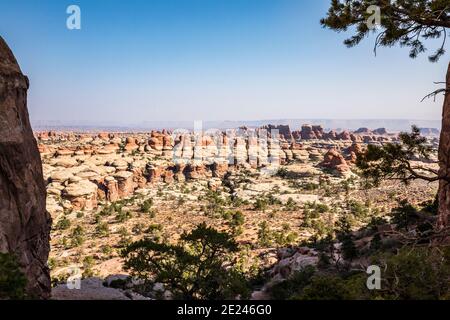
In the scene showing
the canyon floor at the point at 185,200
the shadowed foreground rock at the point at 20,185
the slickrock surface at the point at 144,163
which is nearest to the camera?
the shadowed foreground rock at the point at 20,185

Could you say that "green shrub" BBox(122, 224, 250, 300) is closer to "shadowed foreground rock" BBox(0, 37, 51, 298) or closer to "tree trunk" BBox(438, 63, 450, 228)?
"shadowed foreground rock" BBox(0, 37, 51, 298)

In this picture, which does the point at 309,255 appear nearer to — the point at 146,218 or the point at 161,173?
the point at 146,218

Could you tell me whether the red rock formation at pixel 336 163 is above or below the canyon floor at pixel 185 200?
above

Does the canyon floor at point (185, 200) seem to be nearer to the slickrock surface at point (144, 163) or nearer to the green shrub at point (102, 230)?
the slickrock surface at point (144, 163)

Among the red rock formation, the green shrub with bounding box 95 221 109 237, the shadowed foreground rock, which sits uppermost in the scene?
the shadowed foreground rock

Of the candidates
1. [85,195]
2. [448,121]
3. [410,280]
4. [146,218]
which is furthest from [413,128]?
[85,195]

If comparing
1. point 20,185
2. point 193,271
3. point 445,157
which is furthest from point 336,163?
point 20,185

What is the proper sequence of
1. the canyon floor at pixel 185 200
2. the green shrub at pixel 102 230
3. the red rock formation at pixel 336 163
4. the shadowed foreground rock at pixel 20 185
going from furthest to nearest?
1. the red rock formation at pixel 336 163
2. the green shrub at pixel 102 230
3. the canyon floor at pixel 185 200
4. the shadowed foreground rock at pixel 20 185

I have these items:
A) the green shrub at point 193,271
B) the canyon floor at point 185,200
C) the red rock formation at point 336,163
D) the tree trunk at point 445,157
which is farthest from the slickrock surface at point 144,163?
the tree trunk at point 445,157

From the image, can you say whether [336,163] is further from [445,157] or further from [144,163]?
[445,157]

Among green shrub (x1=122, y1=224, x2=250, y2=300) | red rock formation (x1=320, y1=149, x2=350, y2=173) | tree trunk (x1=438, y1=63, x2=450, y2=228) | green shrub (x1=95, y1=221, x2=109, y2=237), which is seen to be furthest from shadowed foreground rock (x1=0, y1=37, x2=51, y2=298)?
red rock formation (x1=320, y1=149, x2=350, y2=173)
